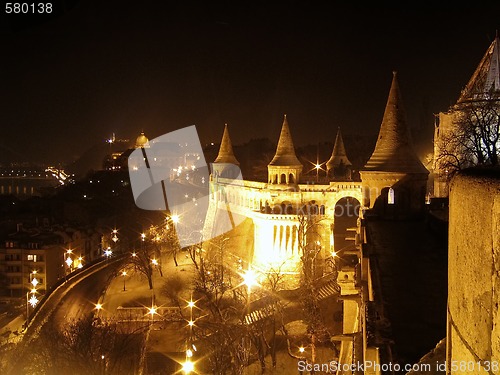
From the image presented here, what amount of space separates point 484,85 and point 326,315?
12836mm

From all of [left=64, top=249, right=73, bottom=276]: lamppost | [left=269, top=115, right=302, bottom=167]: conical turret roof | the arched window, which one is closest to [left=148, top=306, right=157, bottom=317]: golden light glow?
Result: [left=269, top=115, right=302, bottom=167]: conical turret roof

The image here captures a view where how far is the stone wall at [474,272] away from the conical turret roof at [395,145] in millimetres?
15426

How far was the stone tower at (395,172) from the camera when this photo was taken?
60.1 feet

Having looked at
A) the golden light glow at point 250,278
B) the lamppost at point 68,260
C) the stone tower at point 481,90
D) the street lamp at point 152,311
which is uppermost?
the stone tower at point 481,90

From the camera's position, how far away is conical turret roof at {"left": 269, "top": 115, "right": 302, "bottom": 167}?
3691cm

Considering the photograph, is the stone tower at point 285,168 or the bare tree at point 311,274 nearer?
the bare tree at point 311,274

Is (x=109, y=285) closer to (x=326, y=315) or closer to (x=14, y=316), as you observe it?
(x=14, y=316)

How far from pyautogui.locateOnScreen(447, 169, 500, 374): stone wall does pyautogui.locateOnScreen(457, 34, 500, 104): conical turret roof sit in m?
22.0

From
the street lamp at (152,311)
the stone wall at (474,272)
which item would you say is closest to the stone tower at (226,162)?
the street lamp at (152,311)

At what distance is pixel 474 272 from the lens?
295cm

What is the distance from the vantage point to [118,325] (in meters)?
28.3

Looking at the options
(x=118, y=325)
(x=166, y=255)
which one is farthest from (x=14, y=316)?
(x=118, y=325)

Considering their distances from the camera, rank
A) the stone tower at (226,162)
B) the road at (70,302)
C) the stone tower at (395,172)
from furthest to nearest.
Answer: the stone tower at (226,162) < the road at (70,302) < the stone tower at (395,172)

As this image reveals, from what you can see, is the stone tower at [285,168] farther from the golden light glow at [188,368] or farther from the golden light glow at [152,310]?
the golden light glow at [188,368]
